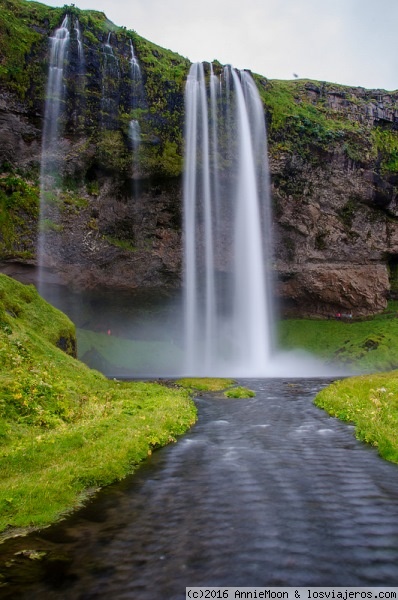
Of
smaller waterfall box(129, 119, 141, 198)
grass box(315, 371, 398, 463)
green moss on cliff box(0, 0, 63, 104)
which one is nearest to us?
grass box(315, 371, 398, 463)

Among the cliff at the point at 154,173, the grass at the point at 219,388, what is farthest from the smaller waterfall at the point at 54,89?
the grass at the point at 219,388

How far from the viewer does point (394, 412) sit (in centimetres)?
1500

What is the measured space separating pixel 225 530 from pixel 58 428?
7.03 meters

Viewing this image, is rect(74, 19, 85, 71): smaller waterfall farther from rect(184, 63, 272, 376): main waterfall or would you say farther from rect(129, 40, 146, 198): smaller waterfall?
rect(184, 63, 272, 376): main waterfall

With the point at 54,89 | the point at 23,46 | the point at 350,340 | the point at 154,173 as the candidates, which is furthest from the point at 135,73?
the point at 350,340

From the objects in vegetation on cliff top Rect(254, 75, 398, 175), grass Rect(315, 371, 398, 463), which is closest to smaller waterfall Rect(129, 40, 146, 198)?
vegetation on cliff top Rect(254, 75, 398, 175)

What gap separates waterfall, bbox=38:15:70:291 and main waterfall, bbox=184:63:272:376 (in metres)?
15.4

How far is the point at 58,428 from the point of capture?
12195mm

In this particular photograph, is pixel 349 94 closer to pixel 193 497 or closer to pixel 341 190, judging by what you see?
pixel 341 190

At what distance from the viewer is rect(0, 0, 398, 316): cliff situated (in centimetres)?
4572

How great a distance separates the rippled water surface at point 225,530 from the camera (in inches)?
220

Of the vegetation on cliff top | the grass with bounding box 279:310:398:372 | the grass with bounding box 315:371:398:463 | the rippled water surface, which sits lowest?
the rippled water surface

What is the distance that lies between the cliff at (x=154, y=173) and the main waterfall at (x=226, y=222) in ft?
6.37

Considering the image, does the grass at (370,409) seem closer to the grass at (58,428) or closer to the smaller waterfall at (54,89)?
the grass at (58,428)
